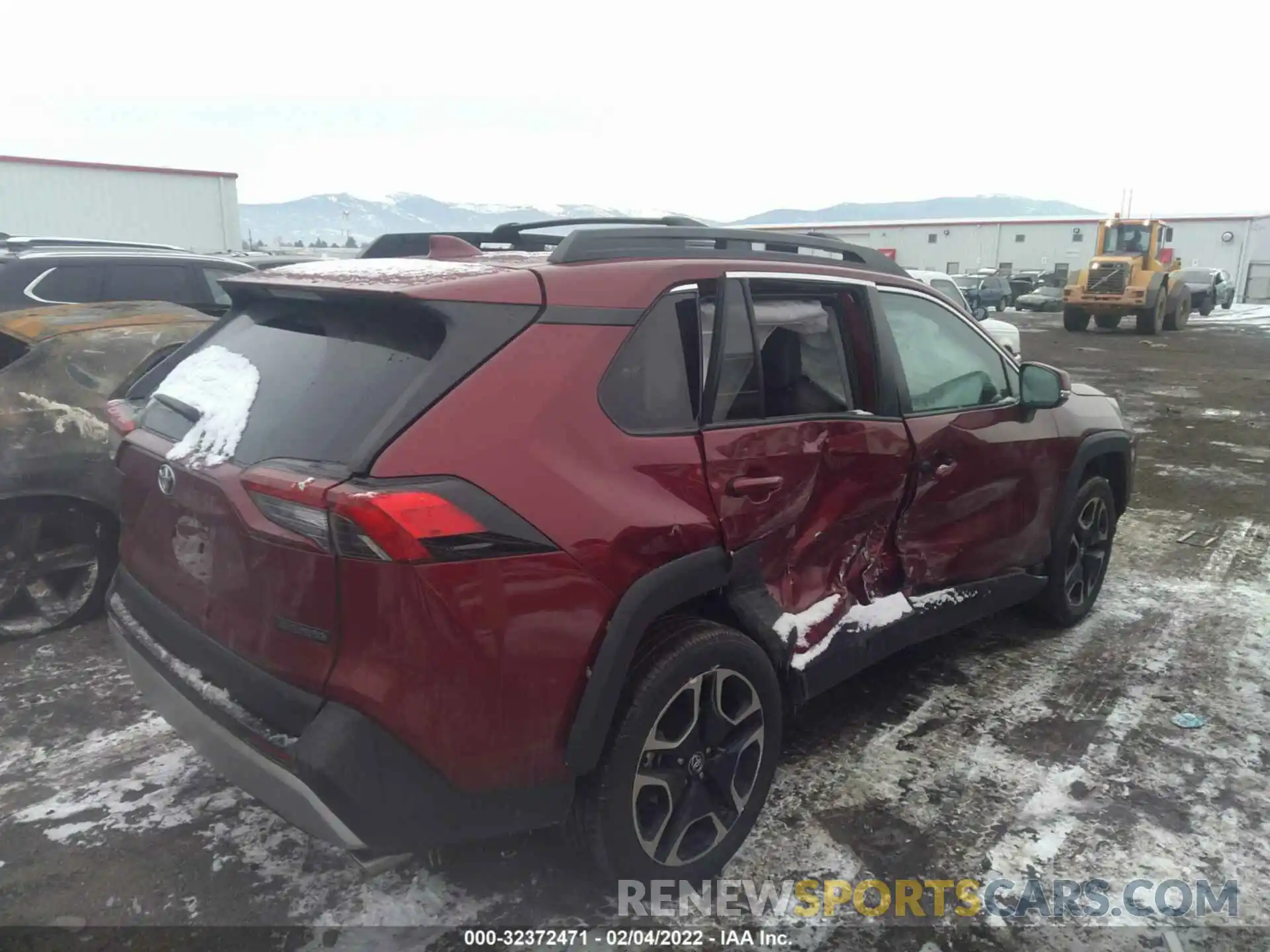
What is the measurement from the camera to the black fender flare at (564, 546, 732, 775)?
2.18 meters

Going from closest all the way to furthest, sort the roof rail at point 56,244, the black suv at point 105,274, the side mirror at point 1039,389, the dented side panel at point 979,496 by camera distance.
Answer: the dented side panel at point 979,496
the side mirror at point 1039,389
the black suv at point 105,274
the roof rail at point 56,244

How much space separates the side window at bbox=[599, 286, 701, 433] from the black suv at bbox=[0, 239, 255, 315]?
4.09 metres

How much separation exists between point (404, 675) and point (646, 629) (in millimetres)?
702

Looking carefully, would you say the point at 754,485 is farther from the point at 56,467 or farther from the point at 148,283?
the point at 148,283

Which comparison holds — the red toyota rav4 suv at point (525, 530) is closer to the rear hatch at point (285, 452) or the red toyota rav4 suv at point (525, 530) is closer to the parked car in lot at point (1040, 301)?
the rear hatch at point (285, 452)

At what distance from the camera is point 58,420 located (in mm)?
3951

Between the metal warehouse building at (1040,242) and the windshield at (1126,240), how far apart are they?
14336 millimetres

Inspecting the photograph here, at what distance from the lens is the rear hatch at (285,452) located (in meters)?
1.99

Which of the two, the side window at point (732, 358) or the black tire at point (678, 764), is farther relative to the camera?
the side window at point (732, 358)

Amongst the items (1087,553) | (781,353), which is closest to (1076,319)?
(1087,553)

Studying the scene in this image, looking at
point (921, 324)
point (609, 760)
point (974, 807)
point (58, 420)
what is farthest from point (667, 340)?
point (58, 420)

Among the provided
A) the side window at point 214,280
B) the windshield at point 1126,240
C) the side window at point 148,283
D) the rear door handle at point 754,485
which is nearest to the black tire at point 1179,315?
the windshield at point 1126,240

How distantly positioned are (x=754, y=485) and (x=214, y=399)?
1533mm

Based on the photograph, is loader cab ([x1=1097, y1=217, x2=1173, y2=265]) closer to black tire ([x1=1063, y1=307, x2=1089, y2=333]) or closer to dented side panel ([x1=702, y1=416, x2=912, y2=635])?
black tire ([x1=1063, y1=307, x2=1089, y2=333])
